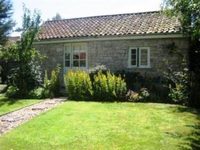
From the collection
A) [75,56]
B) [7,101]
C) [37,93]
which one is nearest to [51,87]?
[37,93]

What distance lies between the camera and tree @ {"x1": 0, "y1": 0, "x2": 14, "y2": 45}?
40.5 meters

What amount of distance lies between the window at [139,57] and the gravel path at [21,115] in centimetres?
Answer: 641

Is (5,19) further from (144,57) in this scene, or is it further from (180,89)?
(180,89)

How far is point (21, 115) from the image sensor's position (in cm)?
1225

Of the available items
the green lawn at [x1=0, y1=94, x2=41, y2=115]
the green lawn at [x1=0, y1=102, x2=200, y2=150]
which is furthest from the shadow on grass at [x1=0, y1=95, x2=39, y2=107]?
the green lawn at [x1=0, y1=102, x2=200, y2=150]

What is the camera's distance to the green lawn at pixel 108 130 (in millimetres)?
8406

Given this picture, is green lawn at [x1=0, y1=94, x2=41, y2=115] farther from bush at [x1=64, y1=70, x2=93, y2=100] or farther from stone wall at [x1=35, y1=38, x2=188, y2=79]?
stone wall at [x1=35, y1=38, x2=188, y2=79]

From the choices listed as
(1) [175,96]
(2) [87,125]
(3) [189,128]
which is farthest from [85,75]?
(3) [189,128]

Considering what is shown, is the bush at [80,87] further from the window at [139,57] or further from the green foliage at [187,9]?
the green foliage at [187,9]

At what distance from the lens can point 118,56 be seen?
20297mm

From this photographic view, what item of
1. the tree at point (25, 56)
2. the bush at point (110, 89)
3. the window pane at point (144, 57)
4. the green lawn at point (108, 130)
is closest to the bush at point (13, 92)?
the tree at point (25, 56)

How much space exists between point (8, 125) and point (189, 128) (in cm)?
600

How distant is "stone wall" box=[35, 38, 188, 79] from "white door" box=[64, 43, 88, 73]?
358 millimetres

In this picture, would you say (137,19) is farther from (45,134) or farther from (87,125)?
(45,134)
